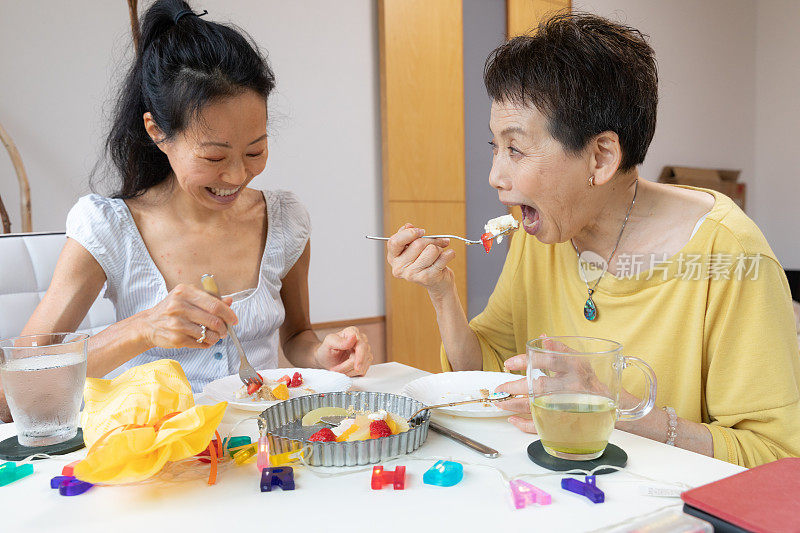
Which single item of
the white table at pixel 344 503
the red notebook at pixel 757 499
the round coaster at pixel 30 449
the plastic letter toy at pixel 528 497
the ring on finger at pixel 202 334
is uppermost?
the ring on finger at pixel 202 334

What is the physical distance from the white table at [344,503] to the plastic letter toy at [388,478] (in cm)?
1

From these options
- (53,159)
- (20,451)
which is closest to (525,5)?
(53,159)

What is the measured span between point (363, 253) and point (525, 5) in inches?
79.3

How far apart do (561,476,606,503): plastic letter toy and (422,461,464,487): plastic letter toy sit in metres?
0.13

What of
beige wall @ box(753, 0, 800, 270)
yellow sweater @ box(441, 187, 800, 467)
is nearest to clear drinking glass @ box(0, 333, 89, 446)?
yellow sweater @ box(441, 187, 800, 467)

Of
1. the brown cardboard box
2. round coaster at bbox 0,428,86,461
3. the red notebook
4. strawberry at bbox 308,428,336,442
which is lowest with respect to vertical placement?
round coaster at bbox 0,428,86,461

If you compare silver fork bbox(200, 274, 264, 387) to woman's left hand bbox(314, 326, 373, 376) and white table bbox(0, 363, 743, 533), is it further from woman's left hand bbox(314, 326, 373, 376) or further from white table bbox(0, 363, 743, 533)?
white table bbox(0, 363, 743, 533)

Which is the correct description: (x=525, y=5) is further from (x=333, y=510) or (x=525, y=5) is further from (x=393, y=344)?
(x=333, y=510)

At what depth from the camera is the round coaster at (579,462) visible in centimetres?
81

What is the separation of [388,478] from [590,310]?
813 mm

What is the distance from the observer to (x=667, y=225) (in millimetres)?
1370

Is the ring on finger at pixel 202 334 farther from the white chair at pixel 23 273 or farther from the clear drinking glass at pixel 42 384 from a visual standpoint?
the white chair at pixel 23 273

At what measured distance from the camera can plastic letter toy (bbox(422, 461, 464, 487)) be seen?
769 mm

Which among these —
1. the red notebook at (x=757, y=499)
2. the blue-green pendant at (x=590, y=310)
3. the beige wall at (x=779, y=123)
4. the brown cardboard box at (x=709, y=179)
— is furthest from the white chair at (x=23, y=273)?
the beige wall at (x=779, y=123)
